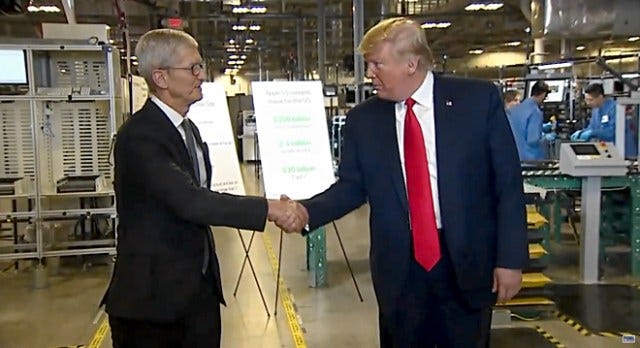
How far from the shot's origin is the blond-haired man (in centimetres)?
216

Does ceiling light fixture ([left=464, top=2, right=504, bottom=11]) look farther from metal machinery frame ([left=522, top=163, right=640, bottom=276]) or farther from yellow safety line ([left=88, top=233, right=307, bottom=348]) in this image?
yellow safety line ([left=88, top=233, right=307, bottom=348])

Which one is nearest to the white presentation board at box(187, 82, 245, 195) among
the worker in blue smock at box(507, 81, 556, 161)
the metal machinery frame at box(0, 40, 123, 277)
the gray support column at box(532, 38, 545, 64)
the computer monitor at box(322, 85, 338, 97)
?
the metal machinery frame at box(0, 40, 123, 277)

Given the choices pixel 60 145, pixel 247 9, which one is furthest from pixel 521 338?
pixel 247 9

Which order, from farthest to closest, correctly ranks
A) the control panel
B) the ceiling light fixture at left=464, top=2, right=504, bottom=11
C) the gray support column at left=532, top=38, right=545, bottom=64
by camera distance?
1. the gray support column at left=532, top=38, right=545, bottom=64
2. the ceiling light fixture at left=464, top=2, right=504, bottom=11
3. the control panel

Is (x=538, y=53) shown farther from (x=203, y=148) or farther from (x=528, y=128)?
(x=203, y=148)

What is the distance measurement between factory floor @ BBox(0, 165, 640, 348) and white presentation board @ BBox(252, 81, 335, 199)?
0.93 m

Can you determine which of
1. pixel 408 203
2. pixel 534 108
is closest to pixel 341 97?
pixel 534 108

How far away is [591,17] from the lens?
6.70 m

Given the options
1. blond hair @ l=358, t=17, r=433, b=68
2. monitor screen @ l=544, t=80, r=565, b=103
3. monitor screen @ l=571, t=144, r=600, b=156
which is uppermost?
monitor screen @ l=544, t=80, r=565, b=103

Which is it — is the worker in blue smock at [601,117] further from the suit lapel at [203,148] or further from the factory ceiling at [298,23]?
the suit lapel at [203,148]

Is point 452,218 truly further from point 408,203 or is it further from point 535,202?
point 535,202

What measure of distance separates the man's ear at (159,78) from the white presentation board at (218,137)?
296cm

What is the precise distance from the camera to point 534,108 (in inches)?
295

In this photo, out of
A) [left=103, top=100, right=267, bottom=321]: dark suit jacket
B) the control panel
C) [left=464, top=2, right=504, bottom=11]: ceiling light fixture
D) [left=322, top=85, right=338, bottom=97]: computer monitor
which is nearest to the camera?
[left=103, top=100, right=267, bottom=321]: dark suit jacket
